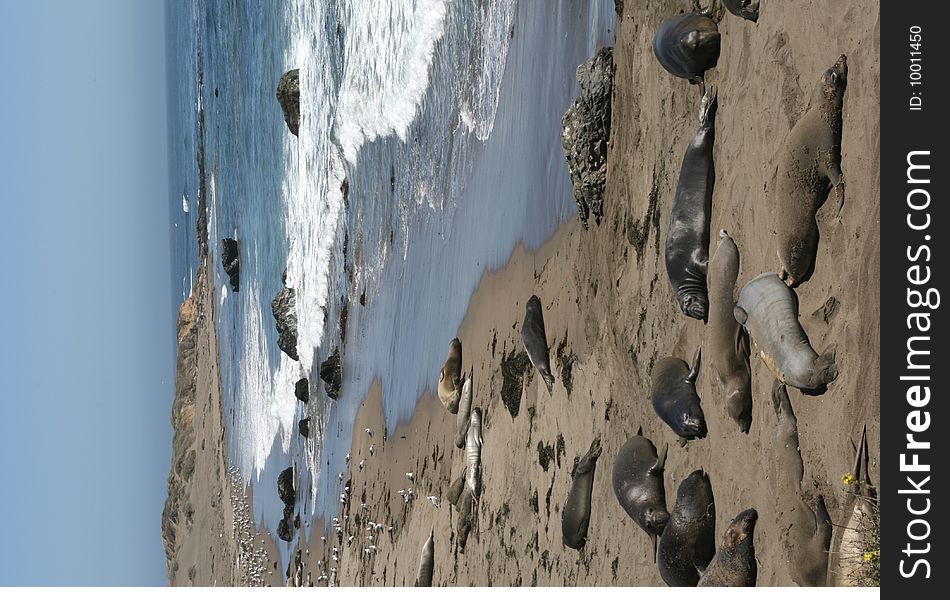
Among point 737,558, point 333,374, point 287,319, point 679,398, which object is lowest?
point 333,374

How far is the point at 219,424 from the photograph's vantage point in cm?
2886

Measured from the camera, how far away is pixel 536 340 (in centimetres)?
870

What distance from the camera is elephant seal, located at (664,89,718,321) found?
6.37 m

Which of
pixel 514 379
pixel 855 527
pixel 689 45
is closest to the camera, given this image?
pixel 855 527

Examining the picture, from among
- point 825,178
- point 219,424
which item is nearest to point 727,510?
point 825,178

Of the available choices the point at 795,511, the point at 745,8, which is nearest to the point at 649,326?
the point at 795,511

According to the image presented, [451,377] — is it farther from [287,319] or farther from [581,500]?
[287,319]

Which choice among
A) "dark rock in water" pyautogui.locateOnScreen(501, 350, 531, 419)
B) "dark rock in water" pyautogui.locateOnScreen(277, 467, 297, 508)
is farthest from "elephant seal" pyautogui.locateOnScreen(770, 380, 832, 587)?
"dark rock in water" pyautogui.locateOnScreen(277, 467, 297, 508)

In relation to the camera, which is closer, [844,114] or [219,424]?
[844,114]

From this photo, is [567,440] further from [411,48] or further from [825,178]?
[411,48]

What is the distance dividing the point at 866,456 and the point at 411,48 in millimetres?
11426

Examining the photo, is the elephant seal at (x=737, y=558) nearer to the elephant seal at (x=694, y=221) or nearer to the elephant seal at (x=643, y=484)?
the elephant seal at (x=643, y=484)

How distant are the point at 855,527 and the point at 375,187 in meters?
11.7

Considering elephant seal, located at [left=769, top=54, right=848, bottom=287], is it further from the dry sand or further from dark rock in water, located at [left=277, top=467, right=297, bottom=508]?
dark rock in water, located at [left=277, top=467, right=297, bottom=508]
